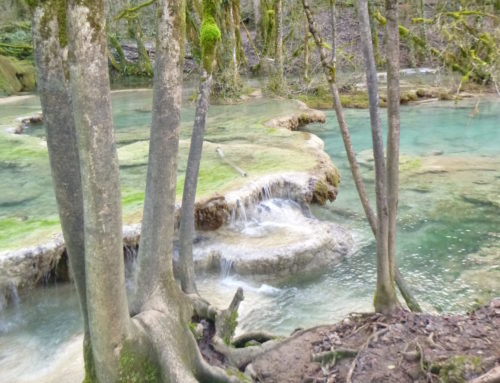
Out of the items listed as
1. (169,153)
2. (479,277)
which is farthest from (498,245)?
(169,153)

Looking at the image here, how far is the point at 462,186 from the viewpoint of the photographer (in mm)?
10227

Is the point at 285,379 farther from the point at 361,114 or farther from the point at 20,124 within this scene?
the point at 361,114

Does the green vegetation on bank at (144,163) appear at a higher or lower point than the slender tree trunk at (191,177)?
lower

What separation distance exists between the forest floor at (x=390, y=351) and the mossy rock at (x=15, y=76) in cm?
2119

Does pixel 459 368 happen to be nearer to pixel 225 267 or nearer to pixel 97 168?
pixel 97 168

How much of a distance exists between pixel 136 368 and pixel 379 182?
6.99 feet

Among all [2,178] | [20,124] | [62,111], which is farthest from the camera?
[20,124]

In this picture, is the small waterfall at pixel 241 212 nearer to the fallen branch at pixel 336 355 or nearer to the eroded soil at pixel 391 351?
the eroded soil at pixel 391 351

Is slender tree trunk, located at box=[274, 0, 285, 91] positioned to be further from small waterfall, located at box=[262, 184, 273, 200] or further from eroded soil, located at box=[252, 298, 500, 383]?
eroded soil, located at box=[252, 298, 500, 383]

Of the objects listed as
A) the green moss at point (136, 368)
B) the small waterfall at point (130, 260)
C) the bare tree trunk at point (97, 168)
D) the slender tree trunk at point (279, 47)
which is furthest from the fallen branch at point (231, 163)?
the slender tree trunk at point (279, 47)

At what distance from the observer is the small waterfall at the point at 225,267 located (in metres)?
7.21

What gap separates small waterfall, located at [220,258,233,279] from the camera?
284 inches

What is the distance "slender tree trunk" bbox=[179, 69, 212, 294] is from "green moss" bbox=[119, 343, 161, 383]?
136 centimetres

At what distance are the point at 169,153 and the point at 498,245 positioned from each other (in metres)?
5.89
